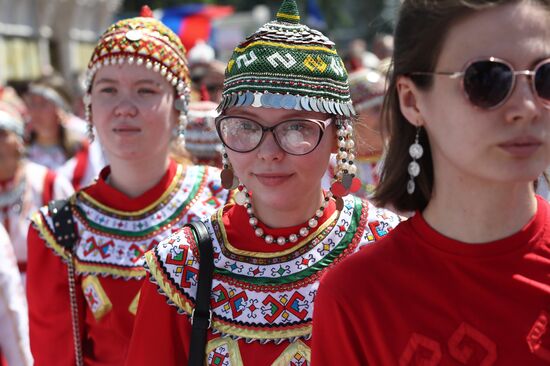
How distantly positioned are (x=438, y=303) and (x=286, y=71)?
999mm

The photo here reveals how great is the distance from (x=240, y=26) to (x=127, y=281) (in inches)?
469

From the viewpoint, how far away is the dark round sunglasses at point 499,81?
160cm

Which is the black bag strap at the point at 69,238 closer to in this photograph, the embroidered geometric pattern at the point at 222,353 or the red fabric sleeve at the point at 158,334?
the red fabric sleeve at the point at 158,334

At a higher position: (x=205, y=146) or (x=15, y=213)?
(x=205, y=146)

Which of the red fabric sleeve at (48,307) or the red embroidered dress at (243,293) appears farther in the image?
the red fabric sleeve at (48,307)

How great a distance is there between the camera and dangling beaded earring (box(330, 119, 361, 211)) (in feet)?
8.48

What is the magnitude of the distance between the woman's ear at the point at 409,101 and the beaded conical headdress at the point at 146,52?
1.86 meters

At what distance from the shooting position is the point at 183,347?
2.49m

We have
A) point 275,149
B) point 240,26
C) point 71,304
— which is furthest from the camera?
point 240,26

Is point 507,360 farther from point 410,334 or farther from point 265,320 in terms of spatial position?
point 265,320

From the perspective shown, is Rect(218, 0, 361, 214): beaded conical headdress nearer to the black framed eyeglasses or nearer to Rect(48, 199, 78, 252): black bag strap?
the black framed eyeglasses

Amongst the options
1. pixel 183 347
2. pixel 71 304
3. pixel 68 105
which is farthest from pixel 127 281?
pixel 68 105

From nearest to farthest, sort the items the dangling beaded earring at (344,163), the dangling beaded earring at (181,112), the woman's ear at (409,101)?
the woman's ear at (409,101), the dangling beaded earring at (344,163), the dangling beaded earring at (181,112)

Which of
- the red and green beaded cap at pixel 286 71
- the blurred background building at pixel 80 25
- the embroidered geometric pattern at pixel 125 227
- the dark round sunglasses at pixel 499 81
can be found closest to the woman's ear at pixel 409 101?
the dark round sunglasses at pixel 499 81
